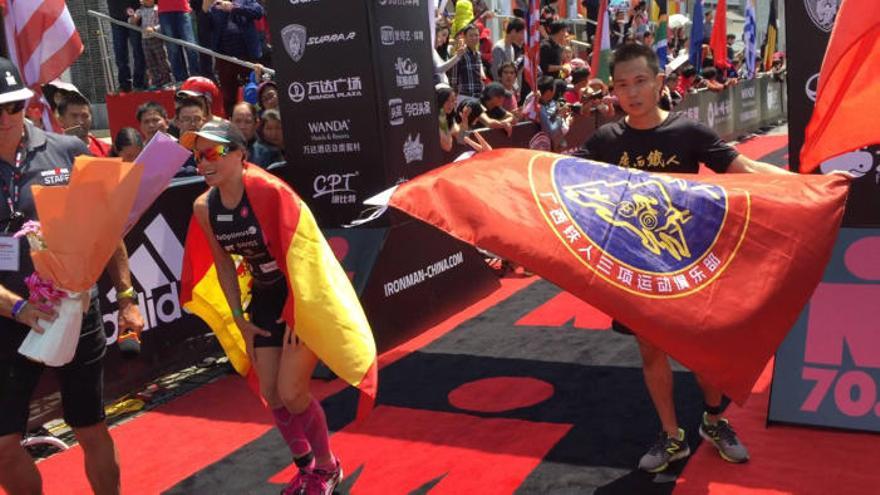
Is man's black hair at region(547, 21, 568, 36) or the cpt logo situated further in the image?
man's black hair at region(547, 21, 568, 36)

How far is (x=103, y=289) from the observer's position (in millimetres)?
5875

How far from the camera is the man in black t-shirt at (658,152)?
403cm

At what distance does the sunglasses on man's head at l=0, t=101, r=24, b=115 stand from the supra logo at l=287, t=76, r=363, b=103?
377 cm

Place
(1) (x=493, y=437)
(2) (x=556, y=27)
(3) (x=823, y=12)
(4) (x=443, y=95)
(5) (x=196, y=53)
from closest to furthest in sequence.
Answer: (3) (x=823, y=12) < (1) (x=493, y=437) < (4) (x=443, y=95) < (5) (x=196, y=53) < (2) (x=556, y=27)

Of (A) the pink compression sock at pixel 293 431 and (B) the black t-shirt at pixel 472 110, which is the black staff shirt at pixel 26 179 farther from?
(B) the black t-shirt at pixel 472 110

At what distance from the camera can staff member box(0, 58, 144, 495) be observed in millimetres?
3320

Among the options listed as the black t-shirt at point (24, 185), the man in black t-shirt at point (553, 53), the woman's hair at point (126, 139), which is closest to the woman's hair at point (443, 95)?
the woman's hair at point (126, 139)

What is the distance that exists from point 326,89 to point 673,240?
4.03 m

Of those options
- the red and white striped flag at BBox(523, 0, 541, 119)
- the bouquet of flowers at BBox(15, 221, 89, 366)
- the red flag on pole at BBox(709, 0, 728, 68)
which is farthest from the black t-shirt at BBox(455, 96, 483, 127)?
the red flag on pole at BBox(709, 0, 728, 68)

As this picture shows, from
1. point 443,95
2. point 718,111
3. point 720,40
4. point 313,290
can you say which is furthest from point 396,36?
point 718,111

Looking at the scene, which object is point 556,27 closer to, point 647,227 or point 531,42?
point 531,42

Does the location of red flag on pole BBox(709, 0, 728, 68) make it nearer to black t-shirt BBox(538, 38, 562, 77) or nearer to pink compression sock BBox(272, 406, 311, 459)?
black t-shirt BBox(538, 38, 562, 77)

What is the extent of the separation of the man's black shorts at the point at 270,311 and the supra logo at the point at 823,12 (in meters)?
3.13

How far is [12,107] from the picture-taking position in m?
3.32
